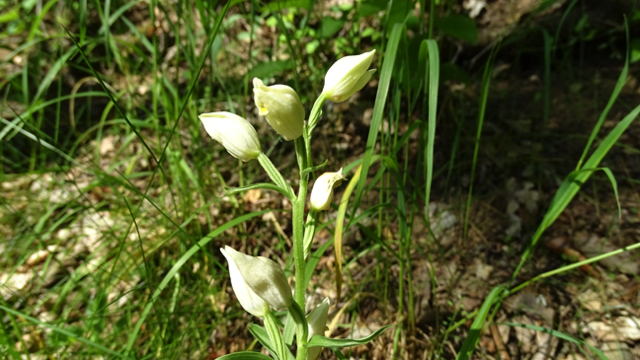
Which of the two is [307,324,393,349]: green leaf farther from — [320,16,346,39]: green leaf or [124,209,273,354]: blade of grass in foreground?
[320,16,346,39]: green leaf

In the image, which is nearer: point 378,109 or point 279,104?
point 279,104

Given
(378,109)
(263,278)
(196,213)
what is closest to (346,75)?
(378,109)

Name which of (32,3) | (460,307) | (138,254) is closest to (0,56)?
(32,3)

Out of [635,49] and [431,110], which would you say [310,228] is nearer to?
[431,110]

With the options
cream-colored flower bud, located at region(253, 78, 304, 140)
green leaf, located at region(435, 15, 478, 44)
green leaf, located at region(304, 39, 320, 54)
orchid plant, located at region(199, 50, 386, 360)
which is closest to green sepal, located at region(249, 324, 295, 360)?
orchid plant, located at region(199, 50, 386, 360)

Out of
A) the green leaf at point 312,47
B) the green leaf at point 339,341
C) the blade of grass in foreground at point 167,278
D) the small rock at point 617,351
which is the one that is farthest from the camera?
the green leaf at point 312,47

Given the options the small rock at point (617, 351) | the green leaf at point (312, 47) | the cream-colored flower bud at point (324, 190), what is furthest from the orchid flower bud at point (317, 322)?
the green leaf at point (312, 47)

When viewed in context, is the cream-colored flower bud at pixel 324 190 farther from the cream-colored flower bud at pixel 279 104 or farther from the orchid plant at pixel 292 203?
the cream-colored flower bud at pixel 279 104
